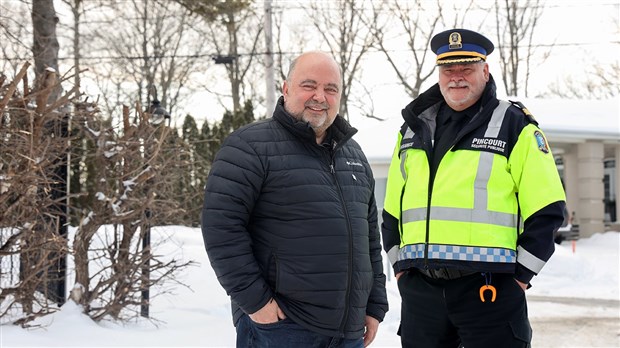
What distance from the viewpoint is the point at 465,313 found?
11.4ft

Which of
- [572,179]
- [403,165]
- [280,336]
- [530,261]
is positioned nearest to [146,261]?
[403,165]

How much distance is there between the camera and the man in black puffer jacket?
10.0 ft

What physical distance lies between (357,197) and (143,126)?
4259 millimetres

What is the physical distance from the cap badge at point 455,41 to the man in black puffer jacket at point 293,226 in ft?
2.24

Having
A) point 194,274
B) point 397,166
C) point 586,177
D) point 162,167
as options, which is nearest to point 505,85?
point 586,177

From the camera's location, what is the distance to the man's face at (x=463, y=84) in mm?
3662

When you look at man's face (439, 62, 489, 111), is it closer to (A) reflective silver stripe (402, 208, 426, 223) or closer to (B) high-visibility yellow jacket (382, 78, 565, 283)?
(B) high-visibility yellow jacket (382, 78, 565, 283)

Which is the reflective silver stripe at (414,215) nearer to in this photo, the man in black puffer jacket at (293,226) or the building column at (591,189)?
the man in black puffer jacket at (293,226)

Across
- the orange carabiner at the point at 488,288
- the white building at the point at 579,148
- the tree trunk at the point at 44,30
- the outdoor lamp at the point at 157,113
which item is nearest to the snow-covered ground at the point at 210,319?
the outdoor lamp at the point at 157,113

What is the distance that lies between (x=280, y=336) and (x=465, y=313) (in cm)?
91

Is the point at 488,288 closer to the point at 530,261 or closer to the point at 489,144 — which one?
the point at 530,261

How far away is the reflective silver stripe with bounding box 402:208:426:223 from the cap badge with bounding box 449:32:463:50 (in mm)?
822

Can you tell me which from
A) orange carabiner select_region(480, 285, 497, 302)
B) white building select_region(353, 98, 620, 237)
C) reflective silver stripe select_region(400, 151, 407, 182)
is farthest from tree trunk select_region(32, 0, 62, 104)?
white building select_region(353, 98, 620, 237)

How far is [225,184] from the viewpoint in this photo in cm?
307
